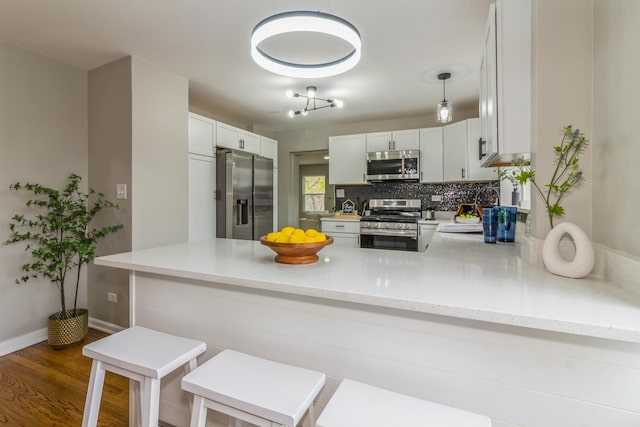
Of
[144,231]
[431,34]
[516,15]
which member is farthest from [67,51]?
[516,15]

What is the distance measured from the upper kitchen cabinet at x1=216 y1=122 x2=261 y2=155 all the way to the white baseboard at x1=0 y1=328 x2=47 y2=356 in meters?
2.45

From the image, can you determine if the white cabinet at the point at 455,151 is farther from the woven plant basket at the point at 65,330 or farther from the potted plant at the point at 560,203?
the woven plant basket at the point at 65,330

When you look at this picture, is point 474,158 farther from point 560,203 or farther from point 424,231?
point 560,203

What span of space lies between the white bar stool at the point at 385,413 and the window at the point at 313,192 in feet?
20.7

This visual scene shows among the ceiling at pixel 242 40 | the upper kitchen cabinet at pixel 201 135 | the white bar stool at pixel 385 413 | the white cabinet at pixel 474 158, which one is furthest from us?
the white cabinet at pixel 474 158

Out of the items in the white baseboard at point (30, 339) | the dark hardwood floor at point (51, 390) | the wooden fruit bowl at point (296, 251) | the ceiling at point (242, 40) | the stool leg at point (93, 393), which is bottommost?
the dark hardwood floor at point (51, 390)

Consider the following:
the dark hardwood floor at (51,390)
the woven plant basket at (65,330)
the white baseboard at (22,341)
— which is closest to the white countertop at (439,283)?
the dark hardwood floor at (51,390)

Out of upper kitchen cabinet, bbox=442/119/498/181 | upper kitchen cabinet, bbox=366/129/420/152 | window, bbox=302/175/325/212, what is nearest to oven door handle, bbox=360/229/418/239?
upper kitchen cabinet, bbox=442/119/498/181

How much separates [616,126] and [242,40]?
2.41 meters

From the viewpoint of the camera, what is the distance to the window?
7.23 meters

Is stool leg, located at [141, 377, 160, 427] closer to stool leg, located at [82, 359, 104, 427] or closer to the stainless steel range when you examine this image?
stool leg, located at [82, 359, 104, 427]

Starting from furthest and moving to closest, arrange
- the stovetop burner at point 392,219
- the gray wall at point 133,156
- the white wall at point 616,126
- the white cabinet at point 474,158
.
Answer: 1. the stovetop burner at point 392,219
2. the white cabinet at point 474,158
3. the gray wall at point 133,156
4. the white wall at point 616,126

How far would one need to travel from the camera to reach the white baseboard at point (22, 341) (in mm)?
2432

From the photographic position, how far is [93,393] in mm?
1214
